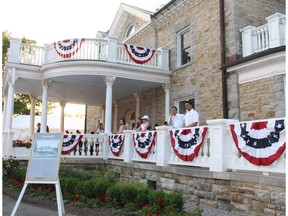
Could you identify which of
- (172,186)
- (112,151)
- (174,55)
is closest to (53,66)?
(112,151)

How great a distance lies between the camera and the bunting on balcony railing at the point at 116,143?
11.0 m

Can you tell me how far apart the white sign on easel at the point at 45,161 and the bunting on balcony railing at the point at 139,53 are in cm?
779

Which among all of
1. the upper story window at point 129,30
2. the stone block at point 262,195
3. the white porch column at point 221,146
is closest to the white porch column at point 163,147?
the white porch column at point 221,146

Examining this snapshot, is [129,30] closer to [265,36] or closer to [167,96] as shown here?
[167,96]

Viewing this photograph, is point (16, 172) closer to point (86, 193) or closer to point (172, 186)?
point (86, 193)

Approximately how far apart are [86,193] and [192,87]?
7.26m

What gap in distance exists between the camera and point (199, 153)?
22.9ft

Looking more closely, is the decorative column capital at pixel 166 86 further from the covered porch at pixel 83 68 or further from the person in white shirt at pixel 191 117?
the person in white shirt at pixel 191 117

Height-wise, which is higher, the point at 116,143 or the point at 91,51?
the point at 91,51

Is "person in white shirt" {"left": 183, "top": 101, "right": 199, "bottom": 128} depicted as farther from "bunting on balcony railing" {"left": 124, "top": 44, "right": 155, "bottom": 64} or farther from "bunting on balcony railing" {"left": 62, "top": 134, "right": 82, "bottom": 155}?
"bunting on balcony railing" {"left": 124, "top": 44, "right": 155, "bottom": 64}

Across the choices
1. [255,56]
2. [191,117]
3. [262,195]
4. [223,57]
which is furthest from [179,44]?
[262,195]

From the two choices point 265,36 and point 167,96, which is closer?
point 265,36

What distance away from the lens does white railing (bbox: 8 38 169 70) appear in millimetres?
13234

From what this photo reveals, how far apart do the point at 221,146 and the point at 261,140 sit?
0.97 metres
